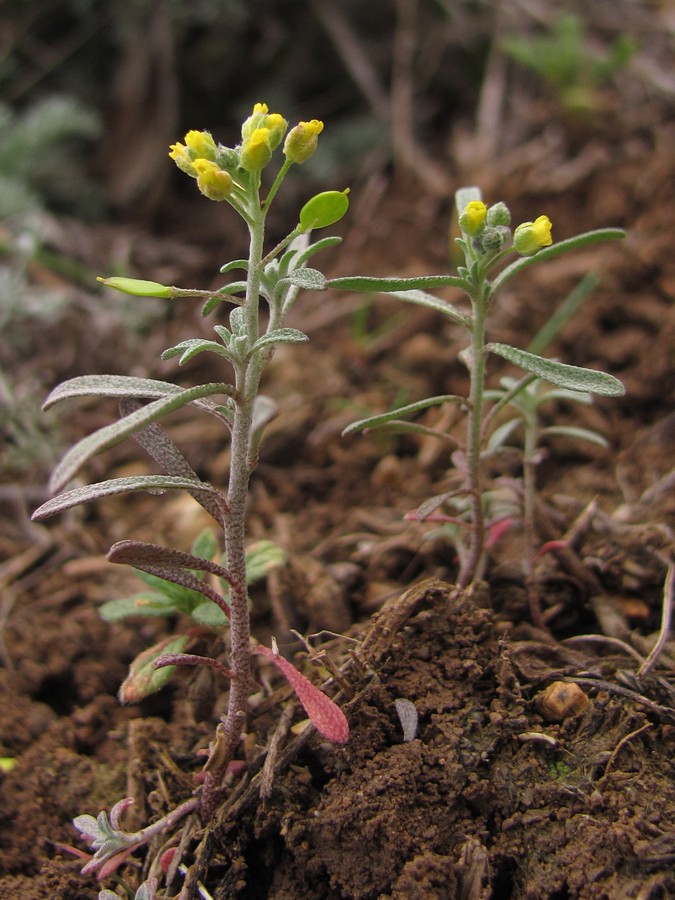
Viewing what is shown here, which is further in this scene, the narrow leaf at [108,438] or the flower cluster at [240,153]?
the flower cluster at [240,153]

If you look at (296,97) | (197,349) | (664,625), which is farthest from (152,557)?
(296,97)

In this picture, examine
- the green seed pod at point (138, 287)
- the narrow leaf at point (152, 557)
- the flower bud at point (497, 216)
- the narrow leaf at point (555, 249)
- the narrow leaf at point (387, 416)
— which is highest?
the flower bud at point (497, 216)

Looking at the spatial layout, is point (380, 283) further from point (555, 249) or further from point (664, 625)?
point (664, 625)

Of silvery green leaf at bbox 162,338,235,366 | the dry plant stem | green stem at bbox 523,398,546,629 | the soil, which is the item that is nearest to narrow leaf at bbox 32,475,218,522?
silvery green leaf at bbox 162,338,235,366

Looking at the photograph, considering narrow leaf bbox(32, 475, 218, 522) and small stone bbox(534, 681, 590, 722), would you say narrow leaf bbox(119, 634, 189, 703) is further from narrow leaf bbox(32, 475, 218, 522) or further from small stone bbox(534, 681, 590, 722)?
small stone bbox(534, 681, 590, 722)

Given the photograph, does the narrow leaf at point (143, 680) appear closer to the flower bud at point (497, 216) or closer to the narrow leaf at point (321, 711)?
the narrow leaf at point (321, 711)

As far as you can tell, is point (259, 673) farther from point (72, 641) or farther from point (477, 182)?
point (477, 182)

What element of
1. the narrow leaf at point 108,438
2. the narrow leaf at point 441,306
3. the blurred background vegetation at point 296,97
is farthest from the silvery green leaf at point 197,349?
the blurred background vegetation at point 296,97
